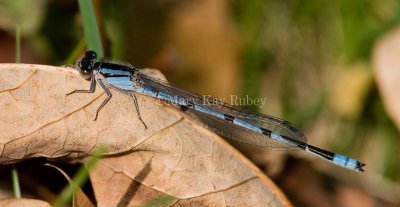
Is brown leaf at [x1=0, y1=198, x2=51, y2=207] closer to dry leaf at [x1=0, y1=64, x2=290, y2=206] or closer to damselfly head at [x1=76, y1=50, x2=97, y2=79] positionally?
dry leaf at [x1=0, y1=64, x2=290, y2=206]

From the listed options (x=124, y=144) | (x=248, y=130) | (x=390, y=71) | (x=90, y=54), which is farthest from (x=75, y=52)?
(x=390, y=71)

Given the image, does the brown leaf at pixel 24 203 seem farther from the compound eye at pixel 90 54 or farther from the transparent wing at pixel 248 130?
the transparent wing at pixel 248 130

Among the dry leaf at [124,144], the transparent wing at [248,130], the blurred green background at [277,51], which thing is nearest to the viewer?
the dry leaf at [124,144]

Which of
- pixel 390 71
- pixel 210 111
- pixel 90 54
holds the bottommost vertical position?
pixel 210 111

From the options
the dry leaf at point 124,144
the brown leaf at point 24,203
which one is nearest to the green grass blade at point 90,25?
the dry leaf at point 124,144

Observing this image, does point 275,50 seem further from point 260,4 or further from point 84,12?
point 84,12

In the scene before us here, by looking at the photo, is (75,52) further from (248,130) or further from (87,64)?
(248,130)

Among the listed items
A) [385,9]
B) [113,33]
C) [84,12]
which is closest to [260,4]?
[385,9]
